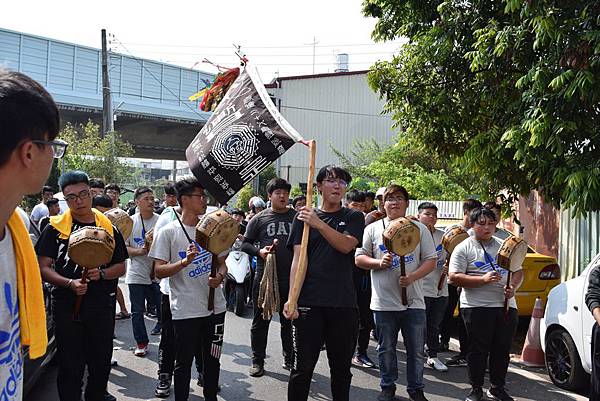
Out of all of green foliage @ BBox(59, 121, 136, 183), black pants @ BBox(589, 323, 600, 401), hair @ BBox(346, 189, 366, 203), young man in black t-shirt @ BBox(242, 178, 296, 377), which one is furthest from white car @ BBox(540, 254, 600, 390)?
green foliage @ BBox(59, 121, 136, 183)

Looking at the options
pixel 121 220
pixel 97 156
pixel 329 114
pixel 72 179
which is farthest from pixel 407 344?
pixel 329 114

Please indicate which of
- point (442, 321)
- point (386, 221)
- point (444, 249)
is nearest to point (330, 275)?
point (386, 221)

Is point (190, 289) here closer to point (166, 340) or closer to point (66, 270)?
point (166, 340)

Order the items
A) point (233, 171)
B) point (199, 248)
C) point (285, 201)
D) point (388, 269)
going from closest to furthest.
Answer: point (233, 171) < point (199, 248) < point (388, 269) < point (285, 201)

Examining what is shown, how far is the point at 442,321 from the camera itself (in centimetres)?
768

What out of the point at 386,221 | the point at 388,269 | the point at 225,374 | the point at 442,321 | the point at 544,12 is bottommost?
the point at 225,374

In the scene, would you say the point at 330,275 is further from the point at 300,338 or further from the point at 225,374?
the point at 225,374

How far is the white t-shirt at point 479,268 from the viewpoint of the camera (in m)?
5.58

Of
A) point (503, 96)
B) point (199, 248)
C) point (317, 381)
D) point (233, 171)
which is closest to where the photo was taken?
point (233, 171)

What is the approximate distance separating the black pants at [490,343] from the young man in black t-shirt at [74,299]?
320 cm

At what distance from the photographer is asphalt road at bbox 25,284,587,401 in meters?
5.73

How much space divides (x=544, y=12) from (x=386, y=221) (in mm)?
2877

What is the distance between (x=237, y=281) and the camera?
9406 mm

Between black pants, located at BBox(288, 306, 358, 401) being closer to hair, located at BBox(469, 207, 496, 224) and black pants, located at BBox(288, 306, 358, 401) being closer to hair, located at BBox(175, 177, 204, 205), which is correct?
hair, located at BBox(175, 177, 204, 205)
